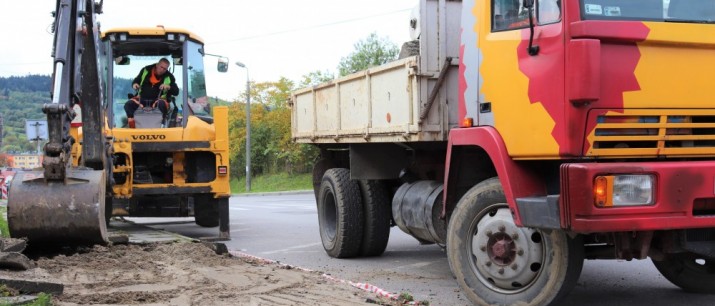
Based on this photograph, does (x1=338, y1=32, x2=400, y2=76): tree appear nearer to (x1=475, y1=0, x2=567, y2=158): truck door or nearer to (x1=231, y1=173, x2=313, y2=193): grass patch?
(x1=231, y1=173, x2=313, y2=193): grass patch

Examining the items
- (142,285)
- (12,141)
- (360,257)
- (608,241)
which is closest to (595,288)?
(608,241)

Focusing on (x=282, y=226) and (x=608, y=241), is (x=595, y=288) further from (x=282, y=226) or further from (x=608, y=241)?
(x=282, y=226)

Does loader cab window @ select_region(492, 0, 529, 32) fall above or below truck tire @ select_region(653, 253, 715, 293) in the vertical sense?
above

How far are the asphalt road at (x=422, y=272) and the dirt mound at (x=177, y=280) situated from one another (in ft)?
2.47

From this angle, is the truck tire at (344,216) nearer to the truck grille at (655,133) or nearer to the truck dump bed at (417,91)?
the truck dump bed at (417,91)

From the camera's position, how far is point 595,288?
6.90 meters

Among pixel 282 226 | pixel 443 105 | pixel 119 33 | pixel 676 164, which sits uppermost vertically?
pixel 119 33

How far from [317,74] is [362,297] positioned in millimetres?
38194

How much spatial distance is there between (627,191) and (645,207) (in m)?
0.14

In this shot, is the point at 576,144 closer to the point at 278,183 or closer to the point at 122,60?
the point at 122,60

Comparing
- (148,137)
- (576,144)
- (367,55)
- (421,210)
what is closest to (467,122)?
(576,144)

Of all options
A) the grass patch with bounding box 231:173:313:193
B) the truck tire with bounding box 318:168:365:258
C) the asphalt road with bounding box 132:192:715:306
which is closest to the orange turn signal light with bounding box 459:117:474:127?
the asphalt road with bounding box 132:192:715:306

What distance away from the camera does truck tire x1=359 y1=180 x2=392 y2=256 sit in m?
8.93

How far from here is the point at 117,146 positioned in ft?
35.3
